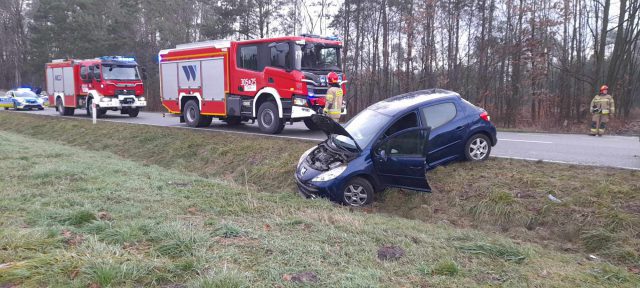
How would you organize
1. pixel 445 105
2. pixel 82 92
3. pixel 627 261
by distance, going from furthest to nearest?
pixel 82 92 < pixel 445 105 < pixel 627 261

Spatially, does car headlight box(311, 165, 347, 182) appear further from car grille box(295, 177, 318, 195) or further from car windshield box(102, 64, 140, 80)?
car windshield box(102, 64, 140, 80)

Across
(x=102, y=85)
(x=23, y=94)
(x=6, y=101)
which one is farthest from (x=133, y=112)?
(x=6, y=101)

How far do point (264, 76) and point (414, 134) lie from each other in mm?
7315

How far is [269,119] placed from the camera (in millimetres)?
13883

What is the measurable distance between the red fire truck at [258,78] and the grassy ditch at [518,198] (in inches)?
66.2

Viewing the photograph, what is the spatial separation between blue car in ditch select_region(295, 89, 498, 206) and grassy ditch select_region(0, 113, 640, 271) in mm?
381

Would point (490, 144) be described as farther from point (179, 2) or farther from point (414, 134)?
point (179, 2)

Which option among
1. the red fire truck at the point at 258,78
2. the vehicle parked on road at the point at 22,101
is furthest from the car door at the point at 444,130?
the vehicle parked on road at the point at 22,101

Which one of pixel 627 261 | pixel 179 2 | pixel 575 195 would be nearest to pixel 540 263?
pixel 627 261

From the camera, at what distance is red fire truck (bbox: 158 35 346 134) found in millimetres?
13023

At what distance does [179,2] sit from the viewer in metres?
39.0

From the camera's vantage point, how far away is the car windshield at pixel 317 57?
13.0m

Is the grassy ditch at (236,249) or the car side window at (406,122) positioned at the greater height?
the car side window at (406,122)

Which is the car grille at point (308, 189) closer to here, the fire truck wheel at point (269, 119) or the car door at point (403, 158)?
the car door at point (403, 158)
